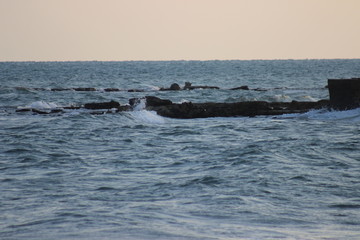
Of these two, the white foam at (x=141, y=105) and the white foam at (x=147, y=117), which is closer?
the white foam at (x=147, y=117)

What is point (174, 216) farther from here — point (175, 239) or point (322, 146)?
point (322, 146)

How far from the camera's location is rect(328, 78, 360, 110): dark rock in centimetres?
2070

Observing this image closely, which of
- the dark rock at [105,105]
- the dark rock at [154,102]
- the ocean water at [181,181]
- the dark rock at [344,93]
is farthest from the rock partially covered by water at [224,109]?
the dark rock at [105,105]

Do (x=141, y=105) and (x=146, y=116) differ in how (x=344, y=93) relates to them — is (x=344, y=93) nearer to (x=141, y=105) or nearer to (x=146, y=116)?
(x=146, y=116)

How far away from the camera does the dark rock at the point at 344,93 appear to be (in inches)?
815

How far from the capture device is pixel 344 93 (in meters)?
21.5

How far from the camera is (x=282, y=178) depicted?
10.9 m

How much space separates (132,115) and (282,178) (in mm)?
12861

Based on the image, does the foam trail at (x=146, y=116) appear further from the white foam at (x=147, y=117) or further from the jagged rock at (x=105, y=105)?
the jagged rock at (x=105, y=105)

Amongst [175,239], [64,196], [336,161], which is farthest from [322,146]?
[175,239]

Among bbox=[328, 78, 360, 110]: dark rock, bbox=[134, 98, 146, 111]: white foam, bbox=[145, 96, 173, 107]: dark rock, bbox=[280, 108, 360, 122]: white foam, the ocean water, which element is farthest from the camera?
bbox=[145, 96, 173, 107]: dark rock

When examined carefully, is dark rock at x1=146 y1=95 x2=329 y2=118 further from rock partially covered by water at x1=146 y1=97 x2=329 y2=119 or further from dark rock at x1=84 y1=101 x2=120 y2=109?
dark rock at x1=84 y1=101 x2=120 y2=109

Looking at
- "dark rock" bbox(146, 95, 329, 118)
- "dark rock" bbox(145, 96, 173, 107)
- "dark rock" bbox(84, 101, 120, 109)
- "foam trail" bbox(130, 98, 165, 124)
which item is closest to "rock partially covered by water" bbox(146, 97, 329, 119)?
"dark rock" bbox(146, 95, 329, 118)

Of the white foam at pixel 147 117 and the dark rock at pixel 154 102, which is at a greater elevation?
the dark rock at pixel 154 102
